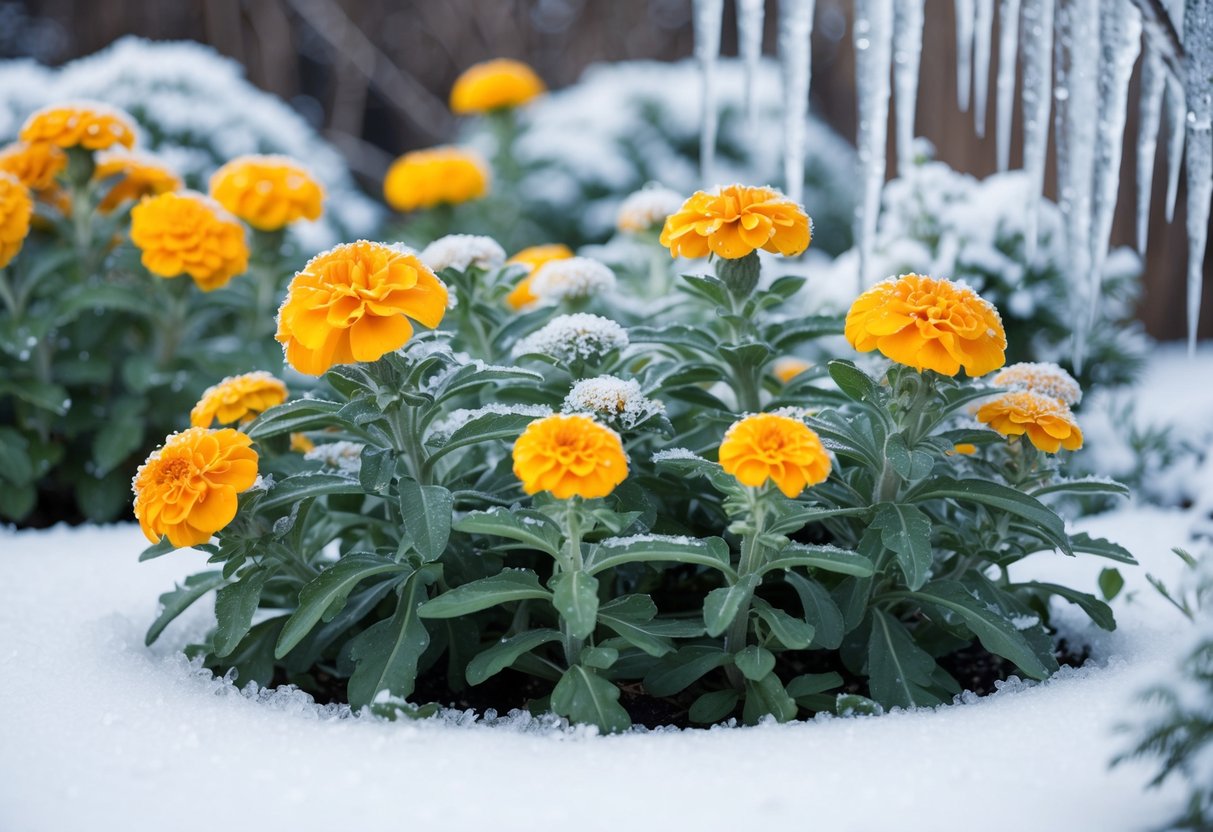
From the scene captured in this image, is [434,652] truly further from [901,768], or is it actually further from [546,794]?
[901,768]

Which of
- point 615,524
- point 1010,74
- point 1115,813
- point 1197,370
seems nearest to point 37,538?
point 615,524

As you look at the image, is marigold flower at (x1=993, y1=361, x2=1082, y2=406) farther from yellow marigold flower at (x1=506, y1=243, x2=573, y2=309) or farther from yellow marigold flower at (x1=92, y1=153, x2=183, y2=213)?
yellow marigold flower at (x1=92, y1=153, x2=183, y2=213)

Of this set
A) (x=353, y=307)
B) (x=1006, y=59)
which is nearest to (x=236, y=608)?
(x=353, y=307)

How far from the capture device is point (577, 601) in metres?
1.36

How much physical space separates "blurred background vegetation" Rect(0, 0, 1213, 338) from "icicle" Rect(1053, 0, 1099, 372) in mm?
3909

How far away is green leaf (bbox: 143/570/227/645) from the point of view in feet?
5.36

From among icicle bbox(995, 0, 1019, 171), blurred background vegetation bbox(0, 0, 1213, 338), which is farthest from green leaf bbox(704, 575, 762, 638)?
blurred background vegetation bbox(0, 0, 1213, 338)

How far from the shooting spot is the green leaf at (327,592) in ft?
4.72

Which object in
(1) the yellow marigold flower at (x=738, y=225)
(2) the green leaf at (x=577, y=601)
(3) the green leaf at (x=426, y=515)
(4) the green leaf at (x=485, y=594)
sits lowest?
(4) the green leaf at (x=485, y=594)

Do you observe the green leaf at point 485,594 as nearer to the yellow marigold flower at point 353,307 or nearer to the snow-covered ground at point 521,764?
the snow-covered ground at point 521,764

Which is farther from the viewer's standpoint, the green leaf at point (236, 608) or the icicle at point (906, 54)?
the icicle at point (906, 54)

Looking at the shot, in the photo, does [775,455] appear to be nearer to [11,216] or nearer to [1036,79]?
[1036,79]

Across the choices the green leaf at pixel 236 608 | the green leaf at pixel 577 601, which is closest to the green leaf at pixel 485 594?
the green leaf at pixel 577 601

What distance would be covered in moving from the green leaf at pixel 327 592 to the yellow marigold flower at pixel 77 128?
4.31ft
